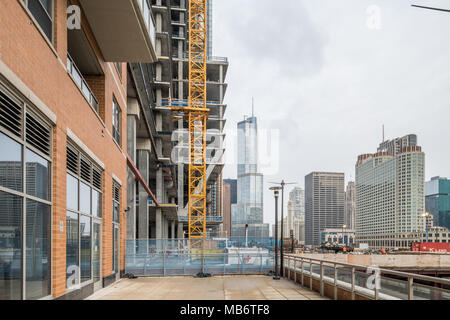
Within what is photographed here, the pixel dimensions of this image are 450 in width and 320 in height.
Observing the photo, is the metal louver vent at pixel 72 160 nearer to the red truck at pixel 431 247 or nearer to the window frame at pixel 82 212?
the window frame at pixel 82 212

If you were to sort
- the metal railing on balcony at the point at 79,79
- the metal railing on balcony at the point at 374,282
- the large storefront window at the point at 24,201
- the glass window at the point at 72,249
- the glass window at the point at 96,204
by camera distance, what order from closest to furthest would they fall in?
the large storefront window at the point at 24,201, the metal railing on balcony at the point at 374,282, the glass window at the point at 72,249, the metal railing on balcony at the point at 79,79, the glass window at the point at 96,204

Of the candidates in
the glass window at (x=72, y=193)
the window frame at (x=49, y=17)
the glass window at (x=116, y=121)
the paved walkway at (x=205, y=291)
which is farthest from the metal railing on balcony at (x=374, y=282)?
the glass window at (x=116, y=121)

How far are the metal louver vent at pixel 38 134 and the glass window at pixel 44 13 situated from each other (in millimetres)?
2187

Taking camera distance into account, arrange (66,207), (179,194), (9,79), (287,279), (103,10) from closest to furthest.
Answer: (9,79) → (66,207) → (103,10) → (287,279) → (179,194)

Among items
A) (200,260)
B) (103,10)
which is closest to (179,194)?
(200,260)

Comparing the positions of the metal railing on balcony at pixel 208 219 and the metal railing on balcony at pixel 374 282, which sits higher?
the metal railing on balcony at pixel 374 282

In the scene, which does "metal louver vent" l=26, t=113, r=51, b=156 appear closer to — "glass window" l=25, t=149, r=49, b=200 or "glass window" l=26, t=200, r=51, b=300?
"glass window" l=25, t=149, r=49, b=200

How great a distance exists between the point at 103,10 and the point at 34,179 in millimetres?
6112

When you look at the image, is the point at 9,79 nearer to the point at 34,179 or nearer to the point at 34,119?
the point at 34,119

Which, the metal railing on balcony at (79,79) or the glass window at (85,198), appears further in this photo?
the glass window at (85,198)

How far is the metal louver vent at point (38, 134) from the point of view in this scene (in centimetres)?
782

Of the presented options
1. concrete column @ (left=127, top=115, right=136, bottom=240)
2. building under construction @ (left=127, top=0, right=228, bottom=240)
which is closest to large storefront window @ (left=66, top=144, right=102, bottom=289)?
building under construction @ (left=127, top=0, right=228, bottom=240)

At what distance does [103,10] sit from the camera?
11719 millimetres

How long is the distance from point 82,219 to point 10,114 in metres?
5.83
